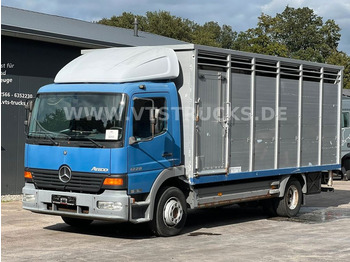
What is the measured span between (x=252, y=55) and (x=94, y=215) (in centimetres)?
474

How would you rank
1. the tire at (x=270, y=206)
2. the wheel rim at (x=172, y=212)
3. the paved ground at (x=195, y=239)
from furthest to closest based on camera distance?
the tire at (x=270, y=206), the wheel rim at (x=172, y=212), the paved ground at (x=195, y=239)

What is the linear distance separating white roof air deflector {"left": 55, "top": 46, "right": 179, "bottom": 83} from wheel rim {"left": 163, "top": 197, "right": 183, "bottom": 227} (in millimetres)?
2151

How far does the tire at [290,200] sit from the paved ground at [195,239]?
225mm

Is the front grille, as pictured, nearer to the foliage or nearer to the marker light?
the marker light

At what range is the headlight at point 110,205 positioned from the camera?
10656 mm

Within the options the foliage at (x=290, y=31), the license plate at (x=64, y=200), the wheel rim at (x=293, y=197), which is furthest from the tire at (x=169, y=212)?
the foliage at (x=290, y=31)

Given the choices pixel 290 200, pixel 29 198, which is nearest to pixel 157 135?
pixel 29 198

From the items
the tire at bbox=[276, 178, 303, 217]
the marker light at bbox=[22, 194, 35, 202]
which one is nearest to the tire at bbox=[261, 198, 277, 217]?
the tire at bbox=[276, 178, 303, 217]

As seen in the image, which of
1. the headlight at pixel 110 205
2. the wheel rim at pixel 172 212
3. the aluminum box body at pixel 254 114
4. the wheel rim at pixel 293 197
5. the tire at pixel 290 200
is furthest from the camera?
the wheel rim at pixel 293 197

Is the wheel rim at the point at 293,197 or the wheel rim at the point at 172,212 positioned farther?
the wheel rim at the point at 293,197

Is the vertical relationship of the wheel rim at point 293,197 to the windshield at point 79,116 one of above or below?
below

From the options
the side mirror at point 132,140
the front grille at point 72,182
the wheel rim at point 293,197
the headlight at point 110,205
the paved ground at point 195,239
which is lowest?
the paved ground at point 195,239

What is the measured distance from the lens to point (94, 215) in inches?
424

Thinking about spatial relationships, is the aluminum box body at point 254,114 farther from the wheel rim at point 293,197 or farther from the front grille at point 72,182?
the front grille at point 72,182
